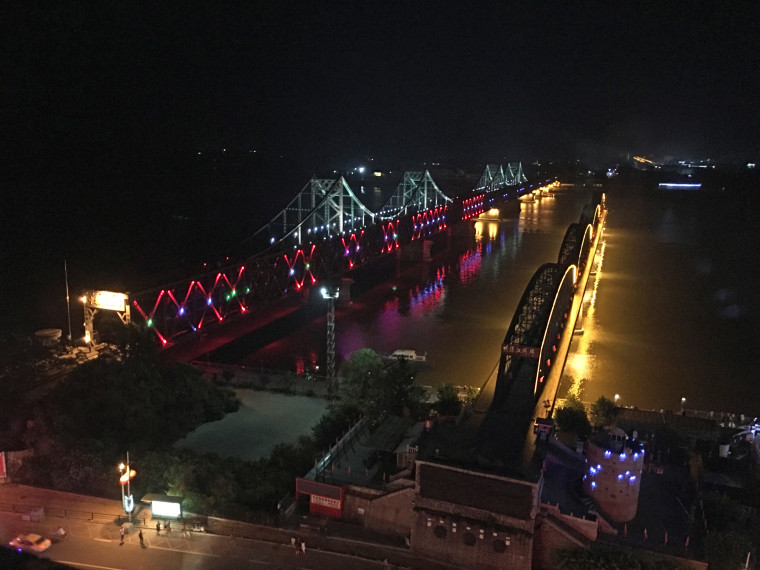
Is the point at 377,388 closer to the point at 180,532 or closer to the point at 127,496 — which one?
the point at 180,532

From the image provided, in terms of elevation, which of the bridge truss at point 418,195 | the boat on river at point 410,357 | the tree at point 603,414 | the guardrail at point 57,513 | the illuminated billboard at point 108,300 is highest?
the bridge truss at point 418,195

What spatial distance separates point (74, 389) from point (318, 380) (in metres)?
8.51

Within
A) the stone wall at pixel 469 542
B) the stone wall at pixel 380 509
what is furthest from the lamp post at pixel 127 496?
the stone wall at pixel 469 542

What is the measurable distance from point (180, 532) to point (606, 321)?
87.7ft

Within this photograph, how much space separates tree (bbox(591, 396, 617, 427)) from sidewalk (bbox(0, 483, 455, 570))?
27.4 ft

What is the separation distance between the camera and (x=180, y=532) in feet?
39.2

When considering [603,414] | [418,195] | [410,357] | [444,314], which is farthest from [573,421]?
[418,195]

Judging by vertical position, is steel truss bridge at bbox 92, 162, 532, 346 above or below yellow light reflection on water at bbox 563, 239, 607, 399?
above

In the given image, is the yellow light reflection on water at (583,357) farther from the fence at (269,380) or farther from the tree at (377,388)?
the fence at (269,380)

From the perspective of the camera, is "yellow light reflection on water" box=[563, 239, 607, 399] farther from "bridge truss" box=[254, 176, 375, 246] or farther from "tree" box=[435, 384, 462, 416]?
"bridge truss" box=[254, 176, 375, 246]

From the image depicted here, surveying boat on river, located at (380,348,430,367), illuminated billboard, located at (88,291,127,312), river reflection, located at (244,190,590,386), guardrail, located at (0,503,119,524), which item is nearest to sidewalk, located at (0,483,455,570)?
guardrail, located at (0,503,119,524)

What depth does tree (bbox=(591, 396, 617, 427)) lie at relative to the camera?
18.1m

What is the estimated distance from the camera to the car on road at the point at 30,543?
11.2m

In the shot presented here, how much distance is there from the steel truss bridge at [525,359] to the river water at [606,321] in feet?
10.4
